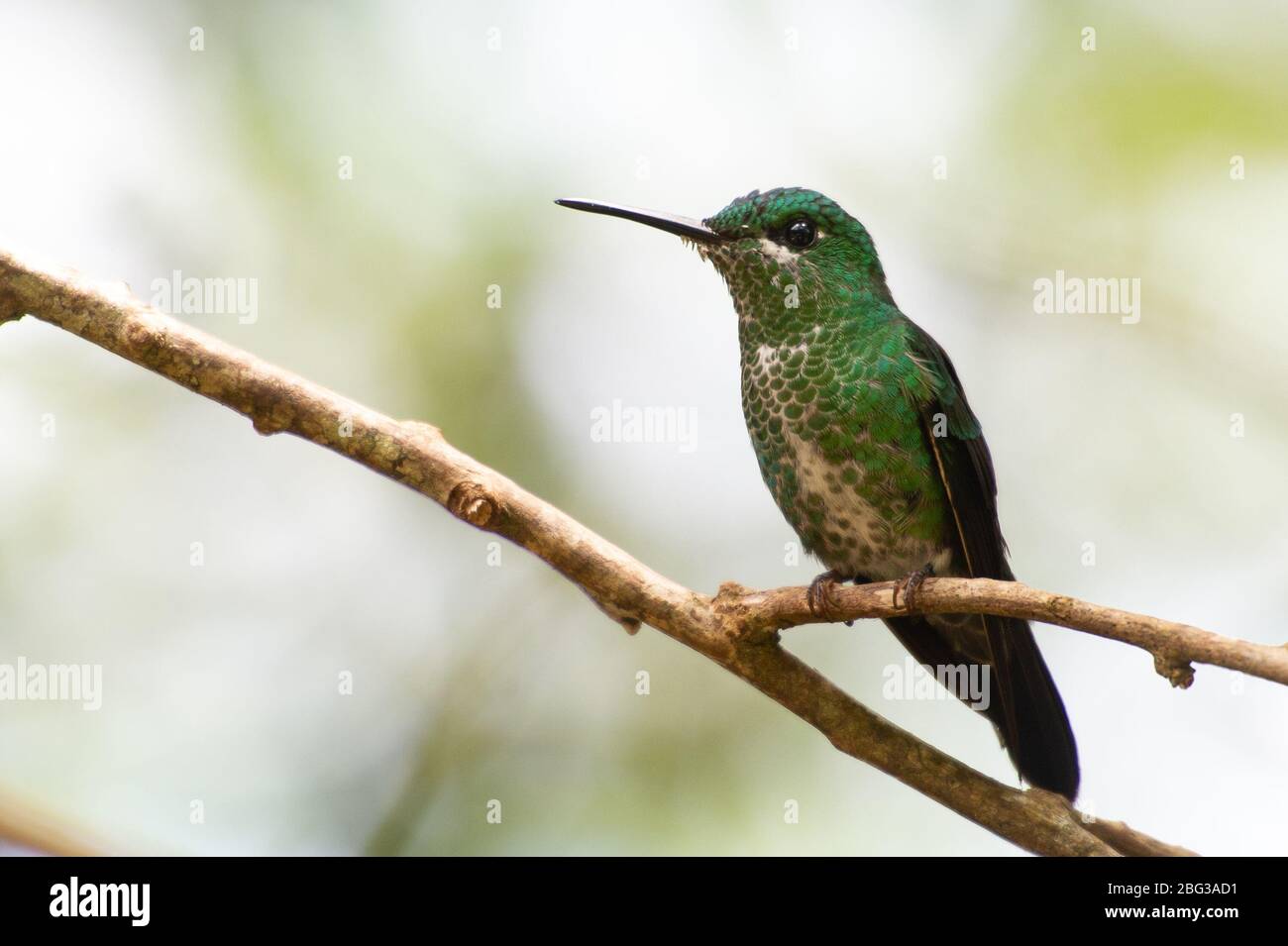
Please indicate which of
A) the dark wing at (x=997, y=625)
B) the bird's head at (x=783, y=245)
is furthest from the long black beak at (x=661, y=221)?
the dark wing at (x=997, y=625)

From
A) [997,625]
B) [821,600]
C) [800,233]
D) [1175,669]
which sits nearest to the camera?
[1175,669]

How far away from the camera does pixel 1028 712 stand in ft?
13.6

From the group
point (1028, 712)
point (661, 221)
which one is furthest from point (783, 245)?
point (1028, 712)

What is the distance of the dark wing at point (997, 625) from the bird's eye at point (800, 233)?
558mm

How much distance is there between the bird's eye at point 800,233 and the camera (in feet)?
14.9

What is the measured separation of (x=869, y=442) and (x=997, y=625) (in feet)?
2.46

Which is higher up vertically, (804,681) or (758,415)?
(758,415)

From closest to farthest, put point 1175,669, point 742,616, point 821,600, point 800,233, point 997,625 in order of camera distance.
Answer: point 1175,669 → point 821,600 → point 742,616 → point 997,625 → point 800,233

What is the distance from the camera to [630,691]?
5980 mm

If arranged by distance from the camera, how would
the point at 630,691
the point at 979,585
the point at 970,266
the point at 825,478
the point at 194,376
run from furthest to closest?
the point at 970,266 < the point at 630,691 < the point at 825,478 < the point at 194,376 < the point at 979,585

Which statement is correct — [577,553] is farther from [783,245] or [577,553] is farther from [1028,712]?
[1028,712]
